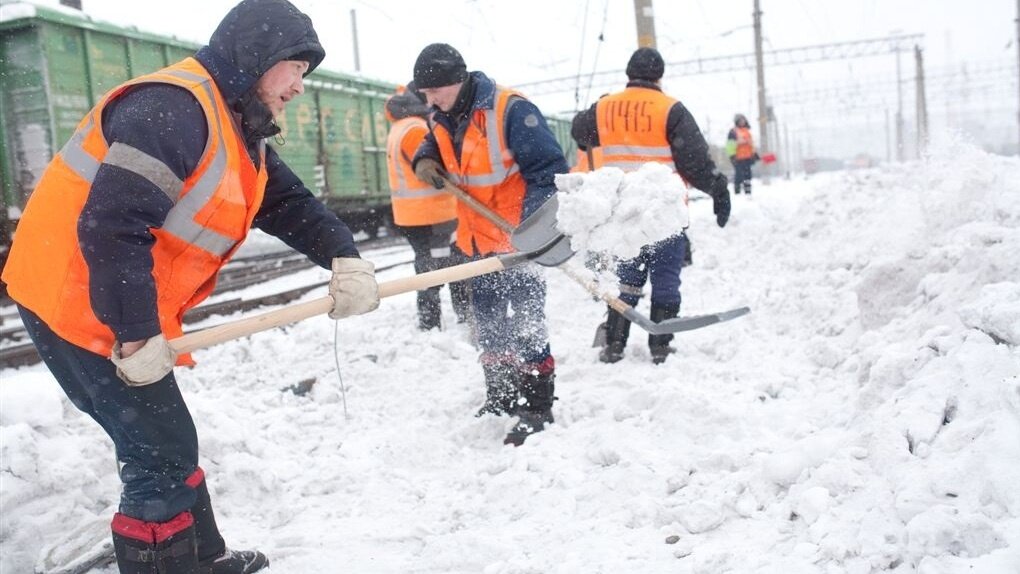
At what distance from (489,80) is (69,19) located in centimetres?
735

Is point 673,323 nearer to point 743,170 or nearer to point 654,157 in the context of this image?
point 654,157

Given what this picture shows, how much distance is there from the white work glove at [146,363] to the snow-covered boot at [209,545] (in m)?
0.59

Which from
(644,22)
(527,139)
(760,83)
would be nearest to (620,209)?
(527,139)

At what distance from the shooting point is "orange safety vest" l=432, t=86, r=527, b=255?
3.66 meters

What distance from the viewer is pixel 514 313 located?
3795mm

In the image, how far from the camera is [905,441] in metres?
2.33

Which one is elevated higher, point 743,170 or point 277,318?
point 743,170

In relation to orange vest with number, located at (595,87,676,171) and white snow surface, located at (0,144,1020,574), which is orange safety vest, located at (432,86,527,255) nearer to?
white snow surface, located at (0,144,1020,574)

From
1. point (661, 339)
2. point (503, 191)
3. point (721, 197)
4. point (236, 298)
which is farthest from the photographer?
point (236, 298)

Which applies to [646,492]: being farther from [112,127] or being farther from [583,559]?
[112,127]

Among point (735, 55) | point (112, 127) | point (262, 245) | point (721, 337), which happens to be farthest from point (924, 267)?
point (735, 55)

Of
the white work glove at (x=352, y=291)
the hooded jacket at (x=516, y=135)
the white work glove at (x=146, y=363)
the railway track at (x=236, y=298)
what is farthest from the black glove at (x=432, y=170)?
the railway track at (x=236, y=298)

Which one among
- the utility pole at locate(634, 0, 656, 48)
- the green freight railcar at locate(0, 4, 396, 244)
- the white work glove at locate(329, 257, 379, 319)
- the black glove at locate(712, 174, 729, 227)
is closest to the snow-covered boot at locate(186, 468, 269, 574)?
the white work glove at locate(329, 257, 379, 319)

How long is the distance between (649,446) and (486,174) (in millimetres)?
1584
